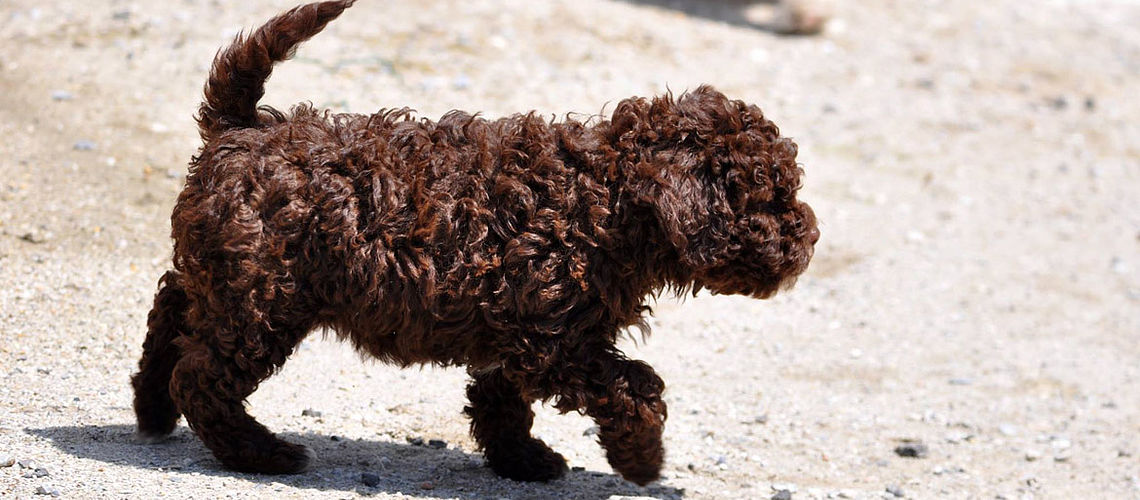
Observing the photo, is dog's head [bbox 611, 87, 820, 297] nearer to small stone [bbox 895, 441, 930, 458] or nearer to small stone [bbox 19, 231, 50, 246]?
small stone [bbox 895, 441, 930, 458]

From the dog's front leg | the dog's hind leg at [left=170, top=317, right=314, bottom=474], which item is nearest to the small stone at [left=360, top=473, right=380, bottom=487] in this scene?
the dog's hind leg at [left=170, top=317, right=314, bottom=474]

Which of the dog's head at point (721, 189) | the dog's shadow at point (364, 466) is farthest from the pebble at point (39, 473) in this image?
the dog's head at point (721, 189)

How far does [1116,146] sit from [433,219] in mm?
9938

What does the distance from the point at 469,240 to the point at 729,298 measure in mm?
4071

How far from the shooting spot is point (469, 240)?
4.77 metres

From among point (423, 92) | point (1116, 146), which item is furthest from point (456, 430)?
point (1116, 146)

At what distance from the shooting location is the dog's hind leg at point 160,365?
5.22 meters

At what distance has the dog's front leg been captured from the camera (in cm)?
482

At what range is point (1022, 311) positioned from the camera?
358 inches

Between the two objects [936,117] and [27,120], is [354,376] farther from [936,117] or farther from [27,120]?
[936,117]

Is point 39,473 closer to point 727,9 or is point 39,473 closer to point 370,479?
point 370,479

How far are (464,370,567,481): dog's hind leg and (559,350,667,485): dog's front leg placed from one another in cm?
57

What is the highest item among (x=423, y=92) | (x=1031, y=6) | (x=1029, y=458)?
(x=1031, y=6)

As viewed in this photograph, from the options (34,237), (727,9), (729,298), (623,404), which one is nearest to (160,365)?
(623,404)
